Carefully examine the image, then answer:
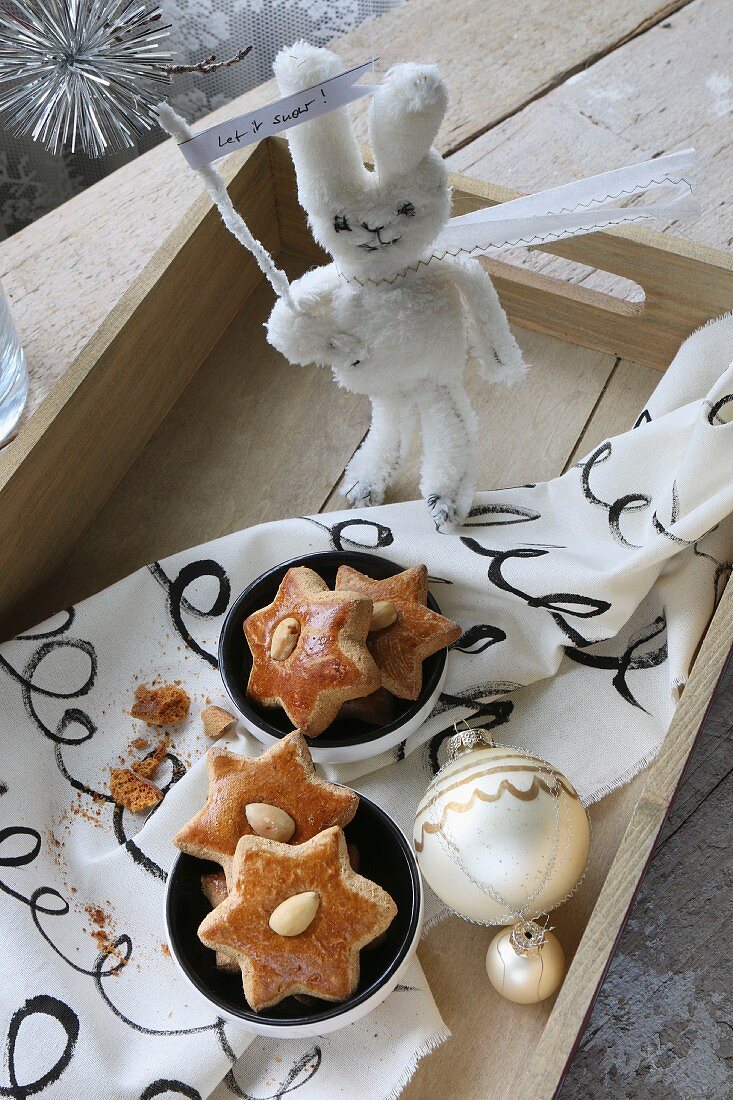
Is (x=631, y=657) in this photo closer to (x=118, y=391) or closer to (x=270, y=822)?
(x=270, y=822)

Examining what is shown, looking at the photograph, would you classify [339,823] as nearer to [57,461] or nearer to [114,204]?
[57,461]

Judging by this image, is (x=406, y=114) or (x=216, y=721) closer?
(x=406, y=114)

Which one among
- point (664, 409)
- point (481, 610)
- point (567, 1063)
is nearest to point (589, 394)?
point (664, 409)

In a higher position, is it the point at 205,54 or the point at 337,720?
the point at 205,54

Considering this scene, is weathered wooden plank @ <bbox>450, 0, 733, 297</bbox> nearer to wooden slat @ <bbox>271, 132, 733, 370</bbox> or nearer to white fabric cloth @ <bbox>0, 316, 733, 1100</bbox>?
wooden slat @ <bbox>271, 132, 733, 370</bbox>

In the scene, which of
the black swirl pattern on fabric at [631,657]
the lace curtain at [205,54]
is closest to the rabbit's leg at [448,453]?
the black swirl pattern on fabric at [631,657]

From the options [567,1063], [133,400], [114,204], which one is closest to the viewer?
[567,1063]

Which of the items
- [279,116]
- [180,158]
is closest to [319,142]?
[279,116]
